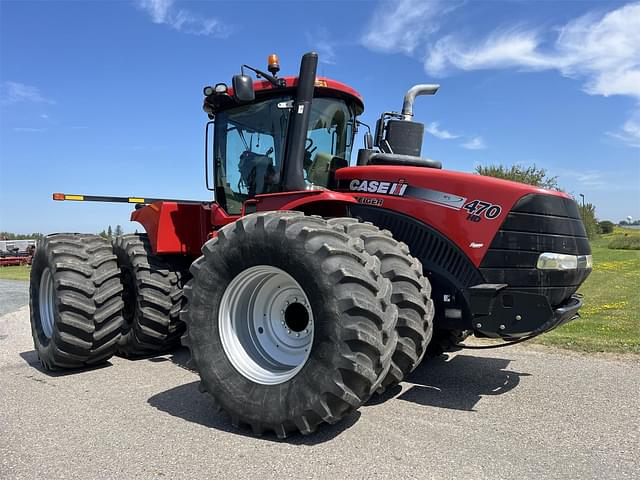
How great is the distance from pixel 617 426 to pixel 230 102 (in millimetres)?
4684

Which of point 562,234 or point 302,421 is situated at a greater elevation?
point 562,234

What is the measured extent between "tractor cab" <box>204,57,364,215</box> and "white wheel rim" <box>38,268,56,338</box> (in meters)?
2.32

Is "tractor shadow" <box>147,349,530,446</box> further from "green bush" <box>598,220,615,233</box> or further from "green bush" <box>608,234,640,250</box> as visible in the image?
"green bush" <box>598,220,615,233</box>

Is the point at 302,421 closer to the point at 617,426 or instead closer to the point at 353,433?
the point at 353,433

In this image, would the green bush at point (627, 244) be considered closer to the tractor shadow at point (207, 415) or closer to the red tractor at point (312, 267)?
the red tractor at point (312, 267)

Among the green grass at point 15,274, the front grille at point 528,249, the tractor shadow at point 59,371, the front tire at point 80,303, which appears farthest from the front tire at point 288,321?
the green grass at point 15,274

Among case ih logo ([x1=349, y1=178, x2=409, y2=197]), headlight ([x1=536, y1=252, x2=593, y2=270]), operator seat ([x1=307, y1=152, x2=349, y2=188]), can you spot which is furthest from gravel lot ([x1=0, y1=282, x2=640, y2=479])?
operator seat ([x1=307, y1=152, x2=349, y2=188])

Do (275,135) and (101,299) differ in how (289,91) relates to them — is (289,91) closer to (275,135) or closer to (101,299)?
(275,135)

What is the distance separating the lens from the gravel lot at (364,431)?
3.12m

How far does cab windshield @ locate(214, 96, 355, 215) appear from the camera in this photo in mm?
5242

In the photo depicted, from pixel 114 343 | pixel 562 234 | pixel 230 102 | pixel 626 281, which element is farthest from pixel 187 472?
pixel 626 281

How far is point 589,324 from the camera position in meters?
8.28

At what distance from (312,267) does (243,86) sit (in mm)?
2059

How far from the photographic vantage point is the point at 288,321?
4.14 m
